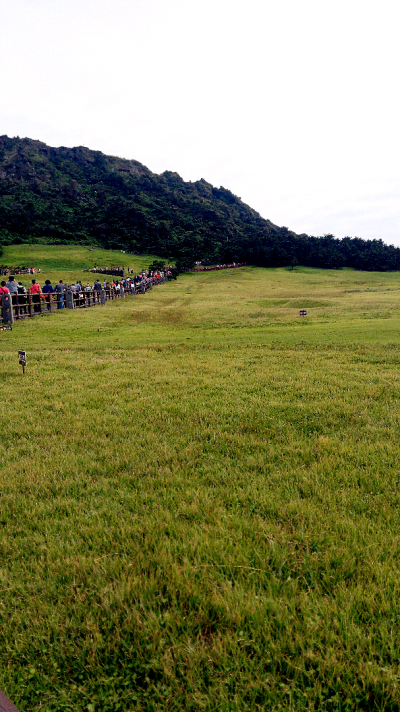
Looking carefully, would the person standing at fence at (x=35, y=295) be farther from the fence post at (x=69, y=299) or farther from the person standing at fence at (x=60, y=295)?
the fence post at (x=69, y=299)

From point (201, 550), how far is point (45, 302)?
25.5 meters

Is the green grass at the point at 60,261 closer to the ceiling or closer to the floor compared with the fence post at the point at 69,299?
closer to the ceiling

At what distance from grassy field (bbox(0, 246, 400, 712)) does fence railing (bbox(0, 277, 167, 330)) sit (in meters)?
15.0

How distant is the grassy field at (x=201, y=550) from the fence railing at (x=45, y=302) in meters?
15.0

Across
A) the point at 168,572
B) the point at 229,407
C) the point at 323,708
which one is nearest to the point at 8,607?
the point at 168,572

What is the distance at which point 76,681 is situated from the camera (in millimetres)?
2600

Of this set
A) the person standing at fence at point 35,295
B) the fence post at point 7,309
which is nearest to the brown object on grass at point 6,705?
the fence post at point 7,309

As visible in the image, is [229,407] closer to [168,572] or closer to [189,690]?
[168,572]

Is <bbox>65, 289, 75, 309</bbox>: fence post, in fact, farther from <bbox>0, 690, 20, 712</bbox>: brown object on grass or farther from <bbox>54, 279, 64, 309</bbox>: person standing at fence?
<bbox>0, 690, 20, 712</bbox>: brown object on grass

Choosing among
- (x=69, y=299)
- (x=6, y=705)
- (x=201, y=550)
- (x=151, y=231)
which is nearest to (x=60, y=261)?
(x=151, y=231)

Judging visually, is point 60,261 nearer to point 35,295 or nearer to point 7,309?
point 35,295

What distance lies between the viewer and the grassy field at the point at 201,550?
2.51 meters

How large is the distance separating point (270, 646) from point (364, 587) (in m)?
0.97

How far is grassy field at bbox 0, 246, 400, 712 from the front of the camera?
98.9 inches
